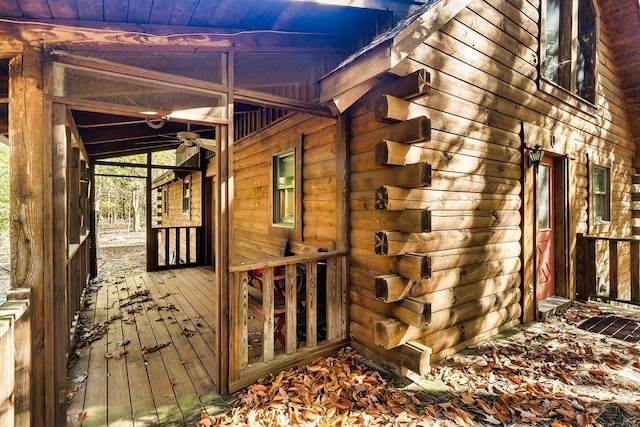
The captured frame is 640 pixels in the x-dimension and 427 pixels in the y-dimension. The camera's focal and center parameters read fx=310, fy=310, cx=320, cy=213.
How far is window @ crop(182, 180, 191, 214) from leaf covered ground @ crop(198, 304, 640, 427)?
9436mm

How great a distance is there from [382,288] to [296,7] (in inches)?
98.5

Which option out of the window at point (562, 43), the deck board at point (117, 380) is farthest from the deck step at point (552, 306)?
the deck board at point (117, 380)

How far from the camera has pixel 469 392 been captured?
2.65 metres

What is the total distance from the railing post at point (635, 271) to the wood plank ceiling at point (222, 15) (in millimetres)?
5035

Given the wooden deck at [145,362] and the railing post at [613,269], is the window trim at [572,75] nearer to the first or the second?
the railing post at [613,269]

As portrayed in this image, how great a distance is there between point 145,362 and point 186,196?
9419 millimetres

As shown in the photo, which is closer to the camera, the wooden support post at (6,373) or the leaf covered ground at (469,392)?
the wooden support post at (6,373)

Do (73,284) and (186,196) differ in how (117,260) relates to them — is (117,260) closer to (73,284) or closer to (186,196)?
(186,196)

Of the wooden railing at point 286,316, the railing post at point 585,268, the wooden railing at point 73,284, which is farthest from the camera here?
the railing post at point 585,268

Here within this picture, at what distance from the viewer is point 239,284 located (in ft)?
8.96

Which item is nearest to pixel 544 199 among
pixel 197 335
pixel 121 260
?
pixel 197 335

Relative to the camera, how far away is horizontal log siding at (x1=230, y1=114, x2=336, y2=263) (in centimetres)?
382

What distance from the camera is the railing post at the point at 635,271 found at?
4723 millimetres

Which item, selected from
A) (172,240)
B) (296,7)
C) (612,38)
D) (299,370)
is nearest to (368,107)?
(296,7)
